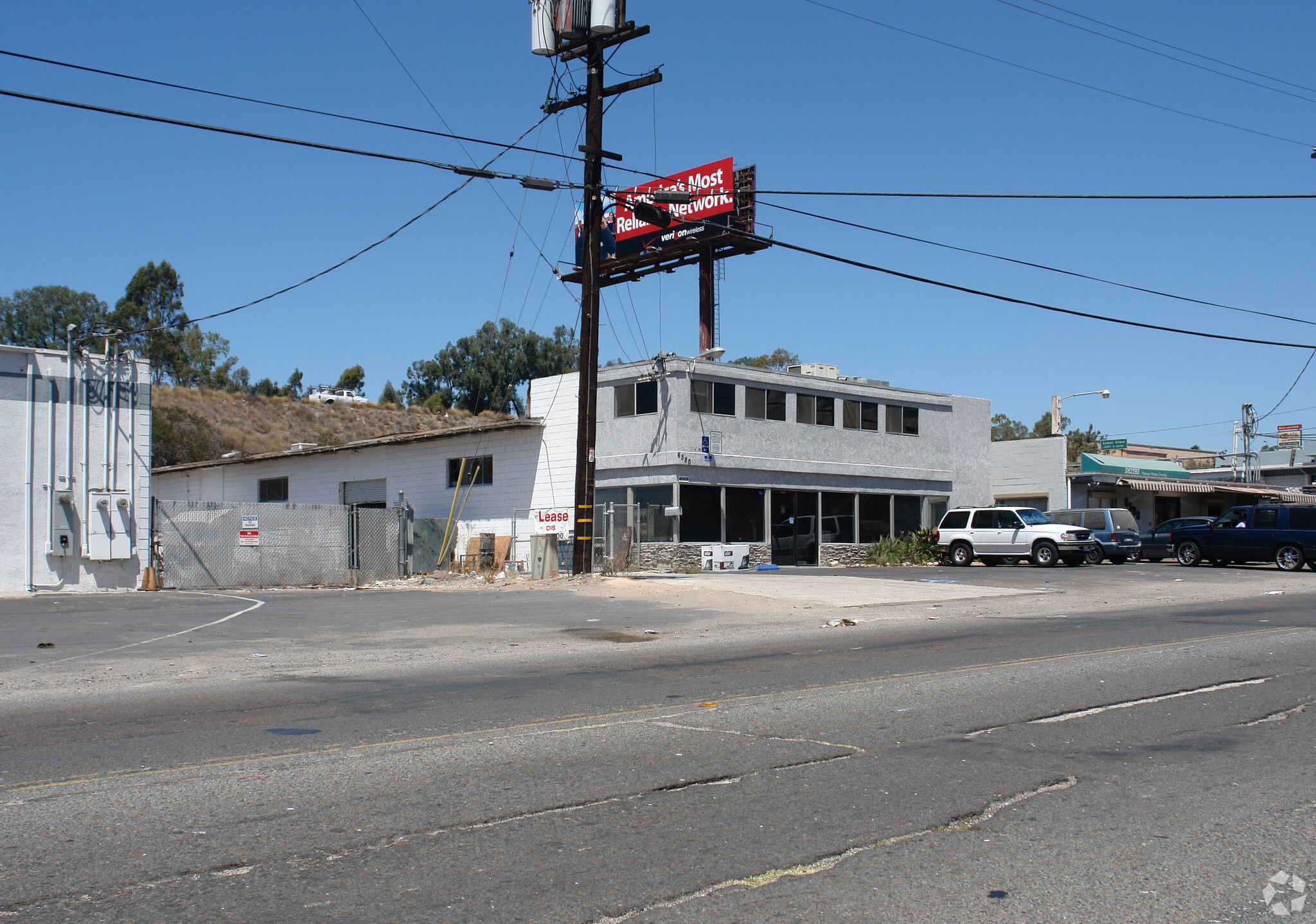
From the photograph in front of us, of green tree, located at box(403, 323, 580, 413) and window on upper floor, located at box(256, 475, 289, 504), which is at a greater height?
green tree, located at box(403, 323, 580, 413)

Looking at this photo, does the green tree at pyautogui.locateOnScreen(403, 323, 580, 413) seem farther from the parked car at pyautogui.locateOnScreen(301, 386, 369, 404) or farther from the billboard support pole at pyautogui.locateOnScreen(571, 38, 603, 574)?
the billboard support pole at pyautogui.locateOnScreen(571, 38, 603, 574)

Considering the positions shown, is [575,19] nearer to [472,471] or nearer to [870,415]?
[472,471]

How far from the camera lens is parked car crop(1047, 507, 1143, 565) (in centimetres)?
3281

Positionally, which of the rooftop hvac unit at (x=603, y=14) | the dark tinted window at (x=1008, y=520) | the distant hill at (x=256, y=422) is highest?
the rooftop hvac unit at (x=603, y=14)

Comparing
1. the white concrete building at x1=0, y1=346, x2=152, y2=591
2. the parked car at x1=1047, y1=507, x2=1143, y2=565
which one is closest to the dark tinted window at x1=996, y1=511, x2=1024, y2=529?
the parked car at x1=1047, y1=507, x2=1143, y2=565

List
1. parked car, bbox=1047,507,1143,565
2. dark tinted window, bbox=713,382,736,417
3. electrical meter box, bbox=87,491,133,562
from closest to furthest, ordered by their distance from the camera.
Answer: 1. electrical meter box, bbox=87,491,133,562
2. dark tinted window, bbox=713,382,736,417
3. parked car, bbox=1047,507,1143,565

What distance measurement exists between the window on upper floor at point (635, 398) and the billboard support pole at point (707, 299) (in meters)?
10.9

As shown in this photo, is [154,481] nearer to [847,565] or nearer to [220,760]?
[847,565]

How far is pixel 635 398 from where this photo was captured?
31.2 m

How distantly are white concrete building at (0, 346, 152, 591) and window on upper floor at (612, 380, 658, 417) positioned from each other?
43.7ft

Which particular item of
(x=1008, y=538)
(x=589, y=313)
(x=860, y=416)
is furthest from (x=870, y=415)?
(x=589, y=313)

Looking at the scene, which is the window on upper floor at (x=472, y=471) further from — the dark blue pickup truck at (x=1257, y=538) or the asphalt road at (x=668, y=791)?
the asphalt road at (x=668, y=791)

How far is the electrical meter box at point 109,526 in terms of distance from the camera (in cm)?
2159
